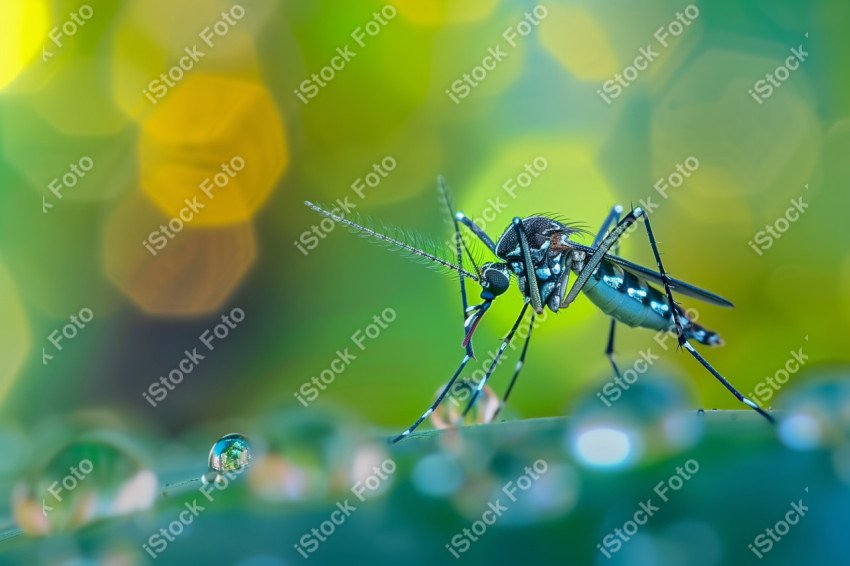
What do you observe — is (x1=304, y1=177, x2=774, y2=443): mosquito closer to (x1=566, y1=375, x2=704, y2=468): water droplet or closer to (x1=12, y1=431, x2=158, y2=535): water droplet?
(x1=566, y1=375, x2=704, y2=468): water droplet

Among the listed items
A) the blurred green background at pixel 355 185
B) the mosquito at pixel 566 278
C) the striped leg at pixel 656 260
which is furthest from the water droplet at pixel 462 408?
the blurred green background at pixel 355 185

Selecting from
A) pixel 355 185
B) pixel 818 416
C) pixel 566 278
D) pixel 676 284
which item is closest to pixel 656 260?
pixel 676 284

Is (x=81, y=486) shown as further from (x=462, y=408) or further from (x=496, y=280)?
(x=496, y=280)

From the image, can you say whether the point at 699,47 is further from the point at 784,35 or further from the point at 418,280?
the point at 418,280

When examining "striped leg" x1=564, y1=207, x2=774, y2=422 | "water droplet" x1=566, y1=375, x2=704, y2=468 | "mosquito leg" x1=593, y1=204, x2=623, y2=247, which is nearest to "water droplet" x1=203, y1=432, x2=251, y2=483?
"water droplet" x1=566, y1=375, x2=704, y2=468

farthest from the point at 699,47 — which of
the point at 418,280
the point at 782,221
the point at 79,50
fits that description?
the point at 79,50

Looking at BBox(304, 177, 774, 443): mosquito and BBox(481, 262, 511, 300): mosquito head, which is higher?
BBox(304, 177, 774, 443): mosquito
